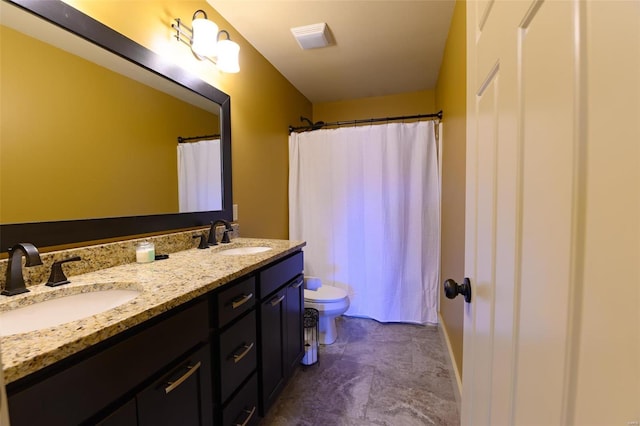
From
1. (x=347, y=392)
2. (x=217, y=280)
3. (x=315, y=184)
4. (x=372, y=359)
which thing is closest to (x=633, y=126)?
(x=217, y=280)

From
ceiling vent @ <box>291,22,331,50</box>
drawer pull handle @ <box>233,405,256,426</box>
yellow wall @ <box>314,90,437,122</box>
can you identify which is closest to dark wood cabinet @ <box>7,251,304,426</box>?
drawer pull handle @ <box>233,405,256,426</box>

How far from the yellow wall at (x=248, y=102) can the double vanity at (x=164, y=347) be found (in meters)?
0.80

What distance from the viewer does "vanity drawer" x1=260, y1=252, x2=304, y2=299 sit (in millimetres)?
1347

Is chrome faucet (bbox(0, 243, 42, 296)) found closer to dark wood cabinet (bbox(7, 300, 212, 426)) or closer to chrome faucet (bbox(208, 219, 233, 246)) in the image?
dark wood cabinet (bbox(7, 300, 212, 426))

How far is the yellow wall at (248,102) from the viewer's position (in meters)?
1.30

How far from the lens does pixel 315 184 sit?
2773mm

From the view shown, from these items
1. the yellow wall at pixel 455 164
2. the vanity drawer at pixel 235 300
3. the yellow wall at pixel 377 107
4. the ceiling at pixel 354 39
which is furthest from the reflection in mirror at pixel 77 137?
the yellow wall at pixel 377 107

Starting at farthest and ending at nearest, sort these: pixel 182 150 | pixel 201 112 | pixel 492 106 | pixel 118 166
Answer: pixel 201 112
pixel 182 150
pixel 118 166
pixel 492 106

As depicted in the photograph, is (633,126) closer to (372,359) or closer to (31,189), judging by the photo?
(31,189)

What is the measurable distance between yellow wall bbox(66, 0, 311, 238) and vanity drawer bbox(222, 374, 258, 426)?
3.56 feet

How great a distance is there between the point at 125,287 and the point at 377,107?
3.03 m

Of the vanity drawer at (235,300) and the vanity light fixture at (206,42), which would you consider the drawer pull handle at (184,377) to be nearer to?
the vanity drawer at (235,300)

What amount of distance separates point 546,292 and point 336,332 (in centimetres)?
216

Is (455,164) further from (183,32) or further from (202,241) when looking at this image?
(183,32)
